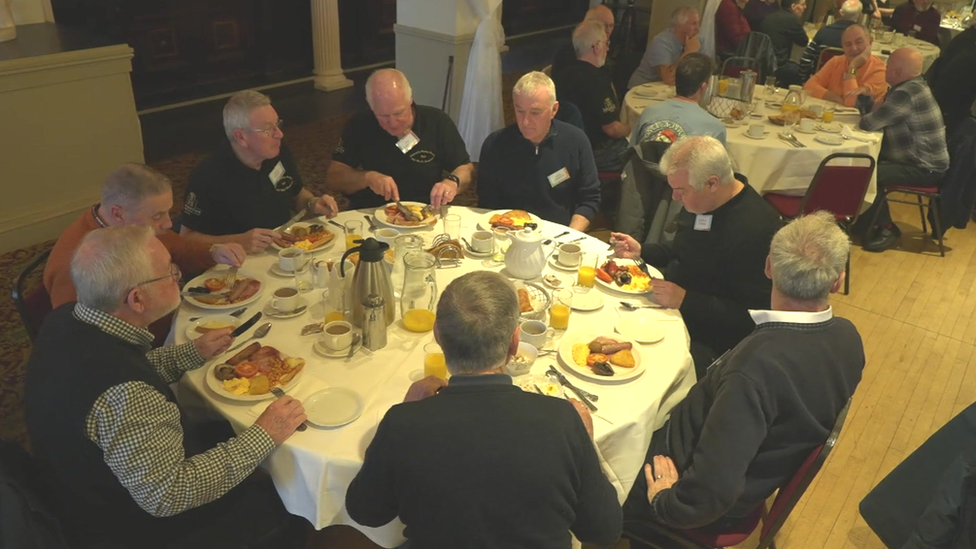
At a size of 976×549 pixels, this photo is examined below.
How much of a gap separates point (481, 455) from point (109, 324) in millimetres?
1036

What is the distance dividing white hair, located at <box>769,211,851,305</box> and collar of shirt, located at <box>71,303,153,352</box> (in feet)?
5.80

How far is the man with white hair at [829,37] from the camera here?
652 centimetres

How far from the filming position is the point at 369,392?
1.97 meters

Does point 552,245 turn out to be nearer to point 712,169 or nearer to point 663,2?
point 712,169

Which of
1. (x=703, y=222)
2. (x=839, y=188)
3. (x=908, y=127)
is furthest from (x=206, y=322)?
(x=908, y=127)

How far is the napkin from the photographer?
191 cm

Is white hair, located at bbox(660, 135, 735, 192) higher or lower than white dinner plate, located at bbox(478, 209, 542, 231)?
higher

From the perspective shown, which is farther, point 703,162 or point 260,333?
point 703,162

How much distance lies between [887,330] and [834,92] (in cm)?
225

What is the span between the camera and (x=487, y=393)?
145 cm

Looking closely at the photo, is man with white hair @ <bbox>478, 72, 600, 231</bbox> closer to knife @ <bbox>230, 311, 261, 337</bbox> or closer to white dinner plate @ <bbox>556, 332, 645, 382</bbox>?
white dinner plate @ <bbox>556, 332, 645, 382</bbox>

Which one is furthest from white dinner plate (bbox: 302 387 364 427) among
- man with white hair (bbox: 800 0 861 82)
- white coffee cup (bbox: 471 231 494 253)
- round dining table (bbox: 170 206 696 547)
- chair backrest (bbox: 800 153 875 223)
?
man with white hair (bbox: 800 0 861 82)

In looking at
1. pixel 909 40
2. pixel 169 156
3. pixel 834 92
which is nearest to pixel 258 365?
pixel 169 156

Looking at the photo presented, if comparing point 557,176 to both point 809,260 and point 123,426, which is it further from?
point 123,426
